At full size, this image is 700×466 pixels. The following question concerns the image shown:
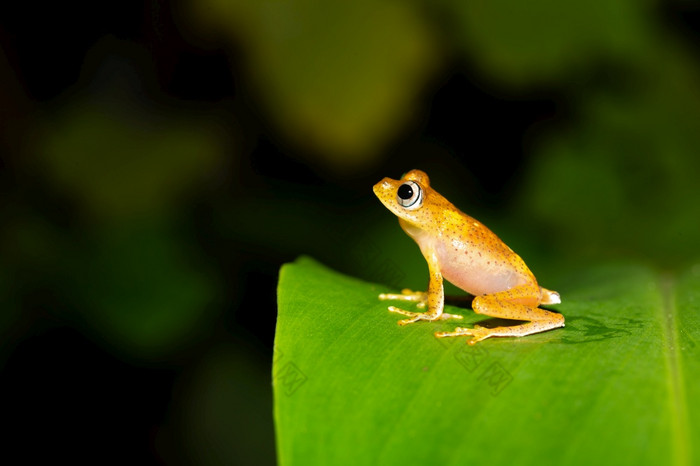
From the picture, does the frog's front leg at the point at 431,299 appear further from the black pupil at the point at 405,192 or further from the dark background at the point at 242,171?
the dark background at the point at 242,171

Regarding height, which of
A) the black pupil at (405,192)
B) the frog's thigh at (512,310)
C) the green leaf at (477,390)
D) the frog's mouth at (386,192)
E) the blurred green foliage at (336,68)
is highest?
the blurred green foliage at (336,68)

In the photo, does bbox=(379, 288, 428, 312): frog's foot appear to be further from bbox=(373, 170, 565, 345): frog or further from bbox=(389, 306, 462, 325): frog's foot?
bbox=(389, 306, 462, 325): frog's foot

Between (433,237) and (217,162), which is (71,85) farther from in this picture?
(433,237)

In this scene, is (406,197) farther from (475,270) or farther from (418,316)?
(418,316)

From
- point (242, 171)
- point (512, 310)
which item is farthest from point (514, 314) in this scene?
point (242, 171)

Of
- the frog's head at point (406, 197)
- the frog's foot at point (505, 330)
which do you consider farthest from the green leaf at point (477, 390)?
the frog's head at point (406, 197)
